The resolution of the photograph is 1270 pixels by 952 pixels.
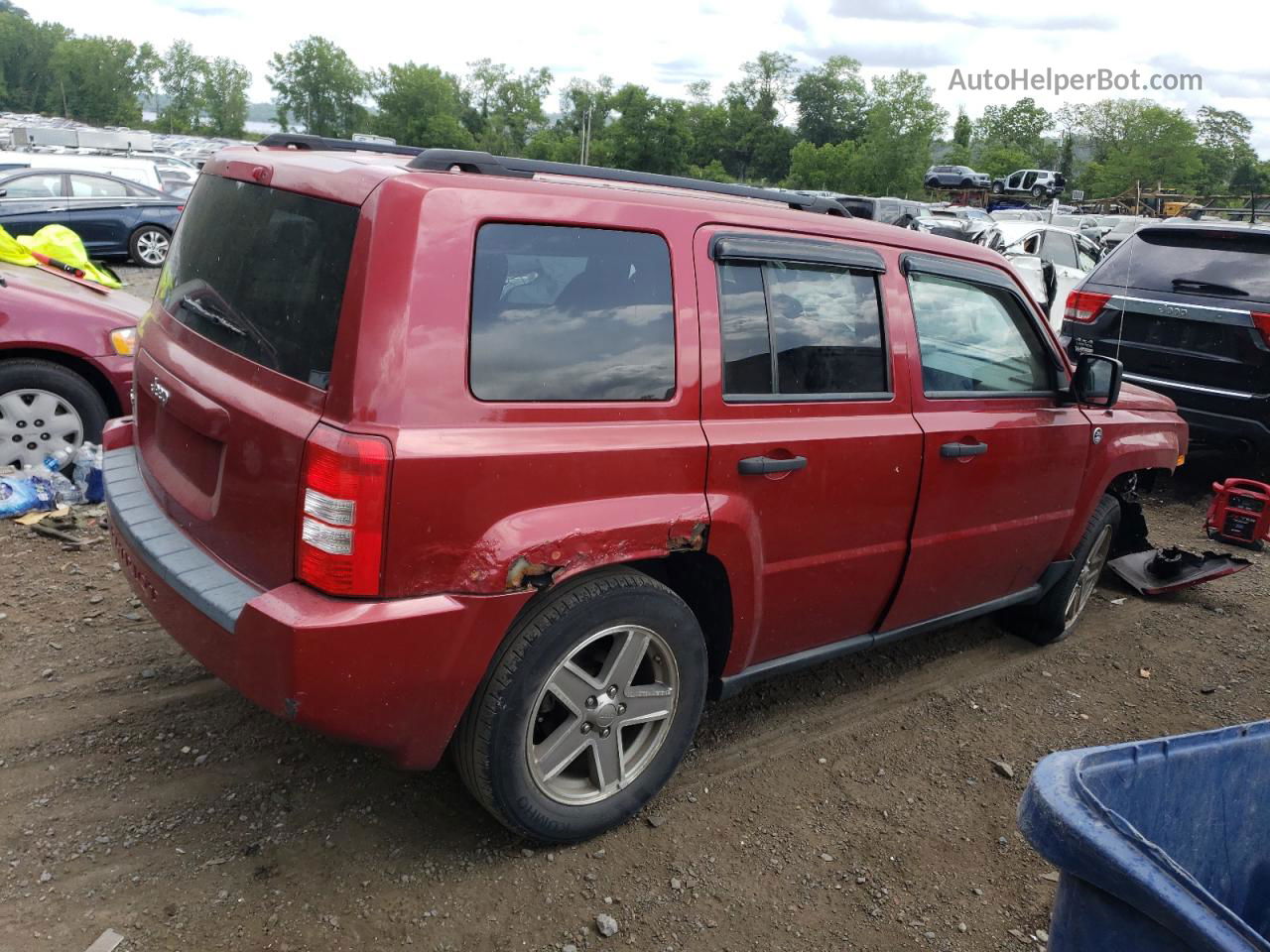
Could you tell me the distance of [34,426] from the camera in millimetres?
5379

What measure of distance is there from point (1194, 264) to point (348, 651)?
6.69 metres

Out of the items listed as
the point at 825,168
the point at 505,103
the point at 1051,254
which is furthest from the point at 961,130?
the point at 1051,254

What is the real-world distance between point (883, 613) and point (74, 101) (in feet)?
476

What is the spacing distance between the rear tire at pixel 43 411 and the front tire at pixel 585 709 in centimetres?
372

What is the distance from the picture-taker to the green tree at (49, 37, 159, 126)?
121 metres

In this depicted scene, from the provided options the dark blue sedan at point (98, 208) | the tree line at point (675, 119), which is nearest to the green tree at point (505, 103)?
the tree line at point (675, 119)

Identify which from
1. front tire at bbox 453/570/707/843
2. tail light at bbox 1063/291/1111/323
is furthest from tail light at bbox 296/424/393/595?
tail light at bbox 1063/291/1111/323

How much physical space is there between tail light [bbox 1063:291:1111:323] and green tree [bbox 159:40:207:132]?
138984 millimetres

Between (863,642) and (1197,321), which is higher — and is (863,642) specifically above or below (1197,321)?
below

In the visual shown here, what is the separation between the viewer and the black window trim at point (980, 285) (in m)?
3.60

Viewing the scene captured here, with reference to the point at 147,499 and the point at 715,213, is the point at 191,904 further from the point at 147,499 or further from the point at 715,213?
the point at 715,213

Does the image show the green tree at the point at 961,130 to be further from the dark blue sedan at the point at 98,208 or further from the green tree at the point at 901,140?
the dark blue sedan at the point at 98,208

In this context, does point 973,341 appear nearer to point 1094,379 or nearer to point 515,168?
point 1094,379

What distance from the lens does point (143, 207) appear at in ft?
52.7
